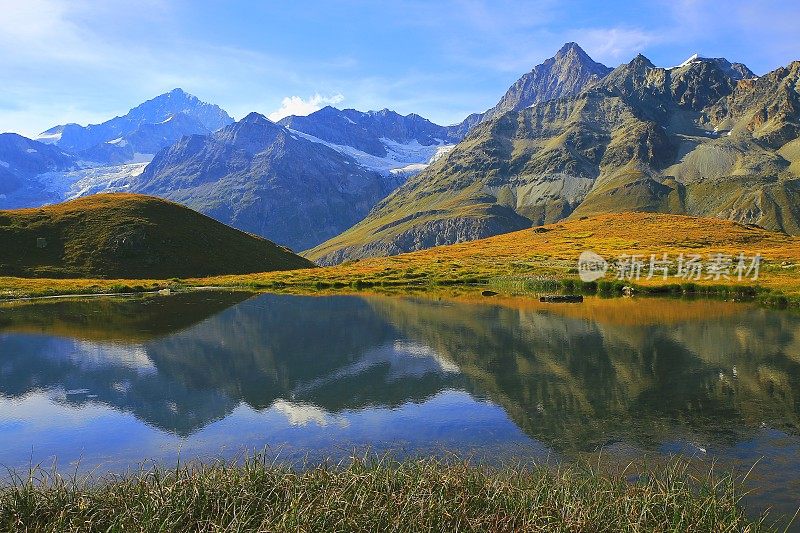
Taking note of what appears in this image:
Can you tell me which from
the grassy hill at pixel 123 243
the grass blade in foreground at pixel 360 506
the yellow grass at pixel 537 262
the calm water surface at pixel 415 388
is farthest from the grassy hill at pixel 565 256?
the grass blade in foreground at pixel 360 506

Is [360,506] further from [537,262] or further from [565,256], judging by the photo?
[565,256]

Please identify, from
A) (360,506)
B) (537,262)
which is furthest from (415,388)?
(537,262)

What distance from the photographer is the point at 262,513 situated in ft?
45.5

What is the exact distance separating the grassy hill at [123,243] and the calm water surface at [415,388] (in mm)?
73139

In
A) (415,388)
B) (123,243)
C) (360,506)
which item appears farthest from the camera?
(123,243)

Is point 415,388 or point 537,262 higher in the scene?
point 537,262

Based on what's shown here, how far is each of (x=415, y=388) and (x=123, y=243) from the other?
413ft

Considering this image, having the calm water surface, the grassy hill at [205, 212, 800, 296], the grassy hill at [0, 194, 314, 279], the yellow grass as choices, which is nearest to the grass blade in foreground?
the calm water surface

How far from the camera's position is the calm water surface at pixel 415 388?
23.5 meters

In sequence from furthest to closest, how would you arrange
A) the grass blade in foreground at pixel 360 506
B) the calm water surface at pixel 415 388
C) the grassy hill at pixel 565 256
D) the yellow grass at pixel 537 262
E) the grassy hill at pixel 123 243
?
1. the grassy hill at pixel 123 243
2. the grassy hill at pixel 565 256
3. the yellow grass at pixel 537 262
4. the calm water surface at pixel 415 388
5. the grass blade in foreground at pixel 360 506

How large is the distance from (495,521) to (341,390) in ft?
69.3

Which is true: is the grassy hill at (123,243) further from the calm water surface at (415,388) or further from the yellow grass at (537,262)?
the calm water surface at (415,388)

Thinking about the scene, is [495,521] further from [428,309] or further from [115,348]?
[428,309]

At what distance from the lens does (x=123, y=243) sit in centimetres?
13862
